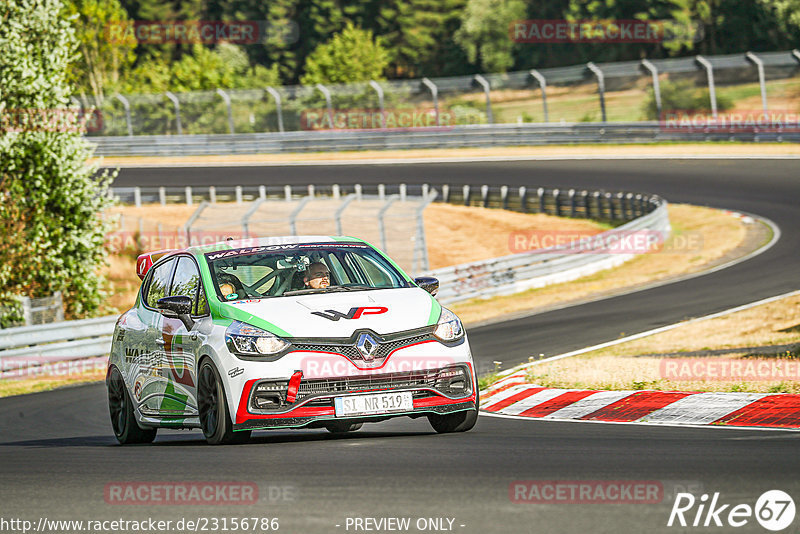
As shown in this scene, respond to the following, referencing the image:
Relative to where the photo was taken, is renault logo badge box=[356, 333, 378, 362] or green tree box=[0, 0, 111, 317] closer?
renault logo badge box=[356, 333, 378, 362]

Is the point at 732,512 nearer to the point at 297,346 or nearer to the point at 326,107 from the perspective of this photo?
the point at 297,346

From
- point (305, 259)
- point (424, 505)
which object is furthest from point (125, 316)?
point (424, 505)

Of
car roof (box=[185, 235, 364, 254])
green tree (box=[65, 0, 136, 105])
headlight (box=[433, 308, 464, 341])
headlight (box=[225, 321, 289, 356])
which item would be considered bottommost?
green tree (box=[65, 0, 136, 105])

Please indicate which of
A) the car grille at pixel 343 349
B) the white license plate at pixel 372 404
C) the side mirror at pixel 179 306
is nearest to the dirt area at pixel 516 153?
the side mirror at pixel 179 306

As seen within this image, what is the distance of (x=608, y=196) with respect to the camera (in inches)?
1442

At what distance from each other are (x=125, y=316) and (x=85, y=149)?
1855 centimetres

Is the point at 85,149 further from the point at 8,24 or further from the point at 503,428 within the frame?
A: the point at 503,428

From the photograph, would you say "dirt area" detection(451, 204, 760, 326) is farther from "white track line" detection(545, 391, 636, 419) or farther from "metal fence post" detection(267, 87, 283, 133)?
"metal fence post" detection(267, 87, 283, 133)

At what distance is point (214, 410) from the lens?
8492 mm

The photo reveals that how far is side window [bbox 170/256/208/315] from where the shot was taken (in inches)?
358

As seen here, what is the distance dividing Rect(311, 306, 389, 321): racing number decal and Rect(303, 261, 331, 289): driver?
841mm

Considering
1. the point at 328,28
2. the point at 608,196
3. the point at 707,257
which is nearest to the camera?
the point at 707,257

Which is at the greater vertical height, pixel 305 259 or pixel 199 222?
pixel 305 259

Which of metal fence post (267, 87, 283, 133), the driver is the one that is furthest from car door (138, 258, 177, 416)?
metal fence post (267, 87, 283, 133)
